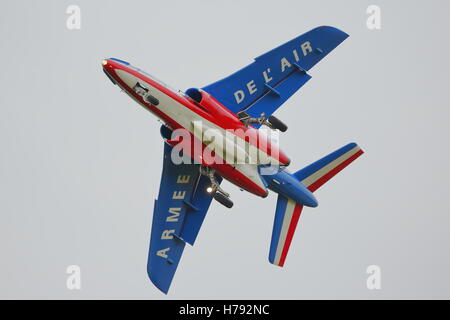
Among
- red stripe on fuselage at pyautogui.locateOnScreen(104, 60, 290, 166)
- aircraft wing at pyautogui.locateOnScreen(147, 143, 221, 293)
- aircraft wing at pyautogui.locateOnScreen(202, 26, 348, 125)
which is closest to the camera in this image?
red stripe on fuselage at pyautogui.locateOnScreen(104, 60, 290, 166)

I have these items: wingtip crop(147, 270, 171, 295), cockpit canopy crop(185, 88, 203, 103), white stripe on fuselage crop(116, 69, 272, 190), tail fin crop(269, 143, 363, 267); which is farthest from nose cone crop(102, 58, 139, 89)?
tail fin crop(269, 143, 363, 267)

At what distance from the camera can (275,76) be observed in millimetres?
33188

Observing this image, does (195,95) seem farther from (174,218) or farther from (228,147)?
(174,218)

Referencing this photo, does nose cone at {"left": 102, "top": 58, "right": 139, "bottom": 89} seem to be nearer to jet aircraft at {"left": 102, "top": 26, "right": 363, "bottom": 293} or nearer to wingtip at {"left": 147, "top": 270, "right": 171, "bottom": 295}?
jet aircraft at {"left": 102, "top": 26, "right": 363, "bottom": 293}

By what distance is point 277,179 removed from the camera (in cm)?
3353

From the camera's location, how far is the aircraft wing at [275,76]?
106ft

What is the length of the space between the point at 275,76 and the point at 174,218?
6672mm

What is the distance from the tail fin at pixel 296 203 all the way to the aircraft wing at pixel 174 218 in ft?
9.67

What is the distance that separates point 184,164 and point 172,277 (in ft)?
15.3

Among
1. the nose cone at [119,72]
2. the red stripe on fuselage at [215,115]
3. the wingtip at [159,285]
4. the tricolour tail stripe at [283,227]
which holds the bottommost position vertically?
the wingtip at [159,285]

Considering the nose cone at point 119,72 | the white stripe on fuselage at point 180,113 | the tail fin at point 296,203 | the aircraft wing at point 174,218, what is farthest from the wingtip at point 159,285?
the nose cone at point 119,72

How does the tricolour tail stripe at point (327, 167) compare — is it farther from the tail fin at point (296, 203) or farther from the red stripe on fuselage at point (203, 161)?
the red stripe on fuselage at point (203, 161)

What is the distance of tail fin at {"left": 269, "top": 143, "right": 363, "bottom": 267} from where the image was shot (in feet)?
112

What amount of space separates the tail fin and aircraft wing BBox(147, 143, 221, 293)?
2948 mm
